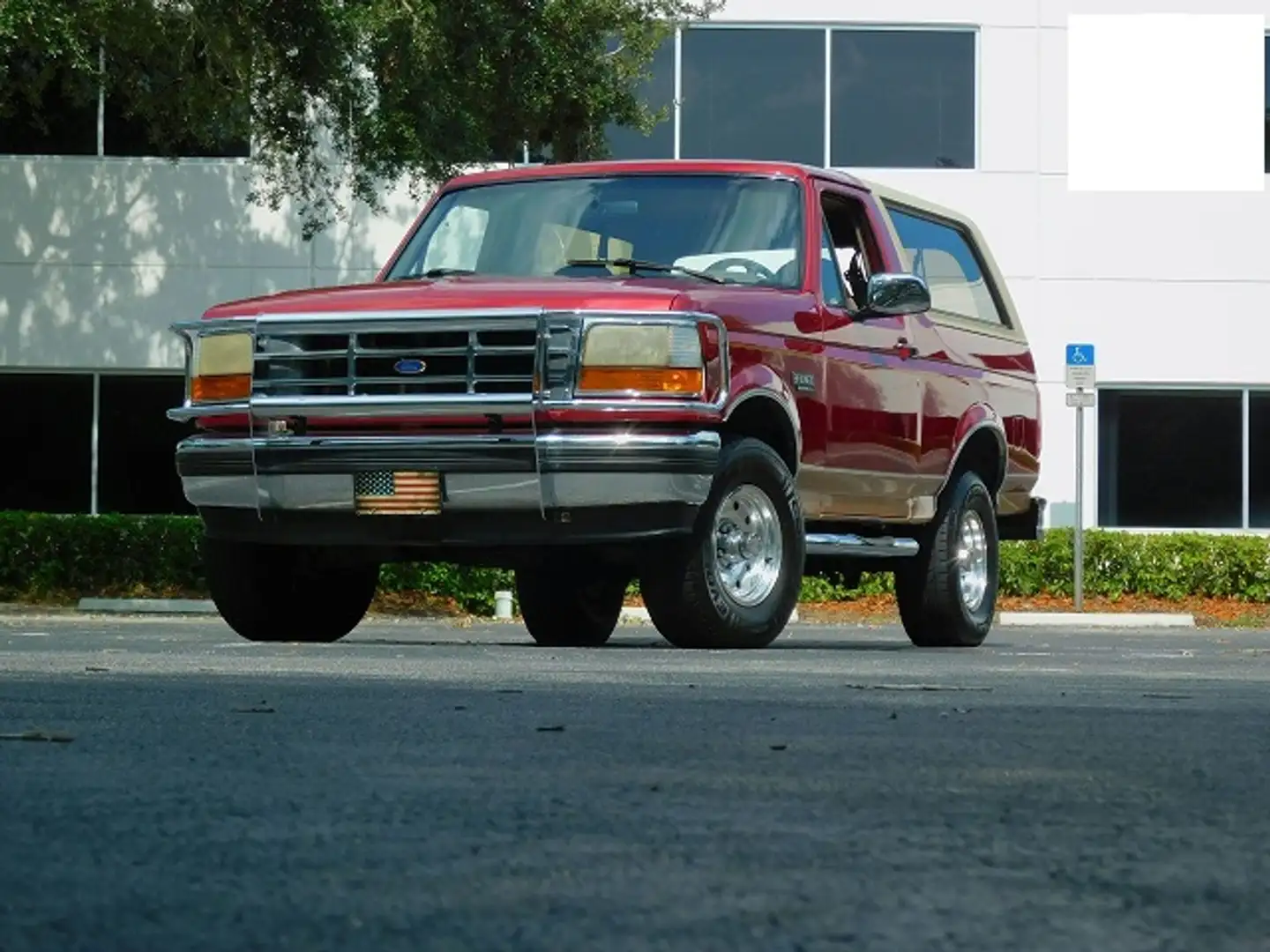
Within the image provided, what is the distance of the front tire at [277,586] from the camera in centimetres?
1114

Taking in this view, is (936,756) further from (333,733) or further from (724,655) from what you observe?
(724,655)

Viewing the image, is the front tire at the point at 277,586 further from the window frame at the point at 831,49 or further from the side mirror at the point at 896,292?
the window frame at the point at 831,49

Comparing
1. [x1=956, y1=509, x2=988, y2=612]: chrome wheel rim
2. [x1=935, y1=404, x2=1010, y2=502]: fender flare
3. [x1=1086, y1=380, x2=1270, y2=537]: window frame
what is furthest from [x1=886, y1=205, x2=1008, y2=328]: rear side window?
[x1=1086, y1=380, x2=1270, y2=537]: window frame

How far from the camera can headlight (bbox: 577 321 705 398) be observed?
33.2ft

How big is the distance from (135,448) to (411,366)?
658 inches

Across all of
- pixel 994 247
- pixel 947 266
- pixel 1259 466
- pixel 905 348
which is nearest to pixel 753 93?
pixel 994 247

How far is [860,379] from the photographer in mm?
11617

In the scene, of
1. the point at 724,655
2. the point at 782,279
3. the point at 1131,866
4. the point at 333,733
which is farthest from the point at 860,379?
the point at 1131,866

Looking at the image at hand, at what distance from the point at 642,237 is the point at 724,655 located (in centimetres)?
232

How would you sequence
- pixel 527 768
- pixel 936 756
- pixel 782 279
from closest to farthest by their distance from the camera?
pixel 527 768 < pixel 936 756 < pixel 782 279

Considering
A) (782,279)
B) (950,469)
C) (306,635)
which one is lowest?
(306,635)

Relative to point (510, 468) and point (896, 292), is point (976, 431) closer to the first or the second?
point (896, 292)

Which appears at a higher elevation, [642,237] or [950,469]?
[642,237]

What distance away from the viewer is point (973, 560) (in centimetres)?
1316
